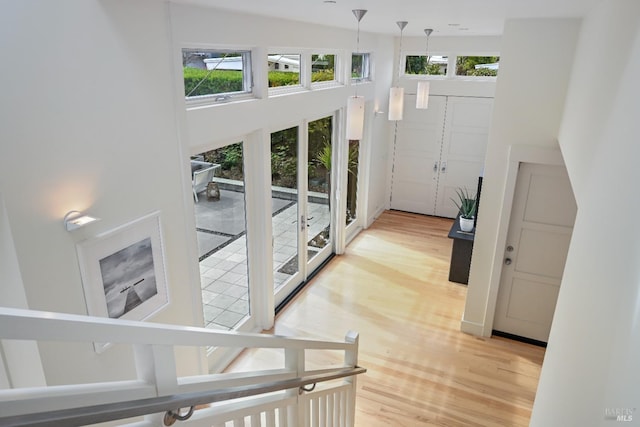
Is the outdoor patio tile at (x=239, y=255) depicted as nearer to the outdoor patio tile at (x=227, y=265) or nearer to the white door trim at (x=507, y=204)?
the outdoor patio tile at (x=227, y=265)

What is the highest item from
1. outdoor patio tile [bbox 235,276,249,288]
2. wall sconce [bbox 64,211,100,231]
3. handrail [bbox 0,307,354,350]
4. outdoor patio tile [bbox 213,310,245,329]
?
handrail [bbox 0,307,354,350]

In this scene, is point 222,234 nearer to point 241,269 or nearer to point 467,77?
point 241,269

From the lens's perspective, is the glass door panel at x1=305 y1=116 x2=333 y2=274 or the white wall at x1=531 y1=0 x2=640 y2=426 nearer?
the white wall at x1=531 y1=0 x2=640 y2=426

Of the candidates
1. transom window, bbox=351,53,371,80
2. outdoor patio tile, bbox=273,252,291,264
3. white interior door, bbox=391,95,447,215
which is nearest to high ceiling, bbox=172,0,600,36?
outdoor patio tile, bbox=273,252,291,264

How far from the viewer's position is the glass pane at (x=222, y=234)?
3521 mm

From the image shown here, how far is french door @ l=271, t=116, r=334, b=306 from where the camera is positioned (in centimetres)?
464

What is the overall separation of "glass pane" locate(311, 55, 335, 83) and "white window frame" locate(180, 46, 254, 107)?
1.39m

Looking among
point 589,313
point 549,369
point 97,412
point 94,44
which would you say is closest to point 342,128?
point 94,44

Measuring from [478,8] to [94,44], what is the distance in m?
2.41

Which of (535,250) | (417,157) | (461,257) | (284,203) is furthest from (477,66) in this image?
(284,203)

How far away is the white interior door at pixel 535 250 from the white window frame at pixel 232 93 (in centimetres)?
264

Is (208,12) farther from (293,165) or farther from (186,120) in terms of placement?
(293,165)

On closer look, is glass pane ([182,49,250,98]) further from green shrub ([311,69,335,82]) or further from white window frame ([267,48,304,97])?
green shrub ([311,69,335,82])

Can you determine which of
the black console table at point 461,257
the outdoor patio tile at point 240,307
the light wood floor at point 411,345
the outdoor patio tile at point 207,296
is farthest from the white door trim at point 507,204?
the outdoor patio tile at point 207,296
